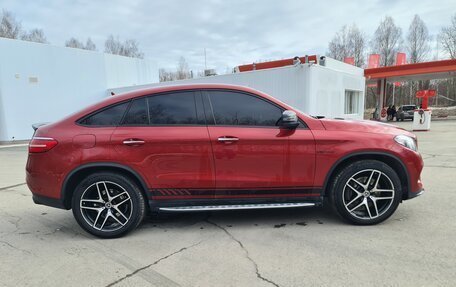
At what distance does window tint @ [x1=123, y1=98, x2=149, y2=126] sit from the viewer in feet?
12.6

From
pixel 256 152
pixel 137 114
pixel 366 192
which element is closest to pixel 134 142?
pixel 137 114

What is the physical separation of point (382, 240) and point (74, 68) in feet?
68.2

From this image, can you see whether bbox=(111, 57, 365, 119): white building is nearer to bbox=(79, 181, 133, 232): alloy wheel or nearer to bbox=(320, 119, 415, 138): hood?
bbox=(320, 119, 415, 138): hood

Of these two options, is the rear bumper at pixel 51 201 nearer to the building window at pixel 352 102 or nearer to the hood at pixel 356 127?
the hood at pixel 356 127

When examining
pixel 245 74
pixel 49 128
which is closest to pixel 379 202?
pixel 49 128

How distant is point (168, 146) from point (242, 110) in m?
1.00

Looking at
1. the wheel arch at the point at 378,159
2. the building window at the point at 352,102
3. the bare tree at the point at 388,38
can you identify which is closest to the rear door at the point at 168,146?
the wheel arch at the point at 378,159

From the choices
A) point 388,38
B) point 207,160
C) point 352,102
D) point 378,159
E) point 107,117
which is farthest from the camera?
point 388,38

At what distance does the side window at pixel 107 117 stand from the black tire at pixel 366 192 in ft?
8.99

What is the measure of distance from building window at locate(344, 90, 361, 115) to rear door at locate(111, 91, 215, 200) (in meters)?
16.7

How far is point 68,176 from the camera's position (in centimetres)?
372

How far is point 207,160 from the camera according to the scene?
3748 millimetres

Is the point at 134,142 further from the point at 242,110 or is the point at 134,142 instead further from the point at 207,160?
the point at 242,110

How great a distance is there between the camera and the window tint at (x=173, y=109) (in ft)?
12.6
